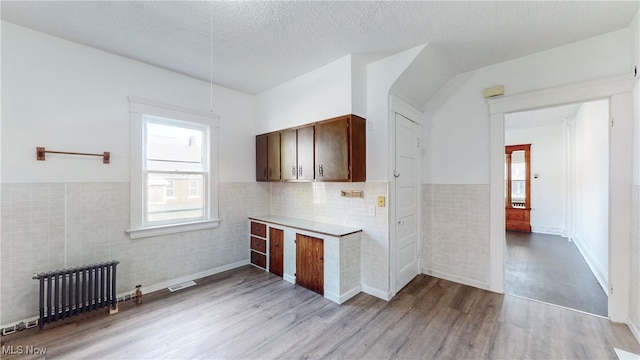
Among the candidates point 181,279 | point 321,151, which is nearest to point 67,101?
point 181,279

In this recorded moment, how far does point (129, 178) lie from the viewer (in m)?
2.99

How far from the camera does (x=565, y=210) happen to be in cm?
600

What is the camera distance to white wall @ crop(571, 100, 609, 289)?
3.33m

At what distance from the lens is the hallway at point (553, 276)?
2854 mm

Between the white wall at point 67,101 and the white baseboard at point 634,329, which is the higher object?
the white wall at point 67,101

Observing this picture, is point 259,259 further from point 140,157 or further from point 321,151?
point 140,157

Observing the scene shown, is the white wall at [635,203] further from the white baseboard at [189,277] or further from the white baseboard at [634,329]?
the white baseboard at [189,277]

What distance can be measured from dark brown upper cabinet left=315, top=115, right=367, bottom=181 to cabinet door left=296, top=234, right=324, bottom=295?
2.70ft

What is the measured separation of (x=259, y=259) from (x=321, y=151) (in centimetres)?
206

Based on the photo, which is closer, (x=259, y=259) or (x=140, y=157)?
(x=140, y=157)

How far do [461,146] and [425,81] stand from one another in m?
1.01

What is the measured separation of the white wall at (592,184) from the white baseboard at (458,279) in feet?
4.48

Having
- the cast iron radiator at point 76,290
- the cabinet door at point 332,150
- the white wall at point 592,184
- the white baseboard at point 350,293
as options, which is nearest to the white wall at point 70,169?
the cast iron radiator at point 76,290

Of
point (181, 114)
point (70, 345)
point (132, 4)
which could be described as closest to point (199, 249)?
point (70, 345)
